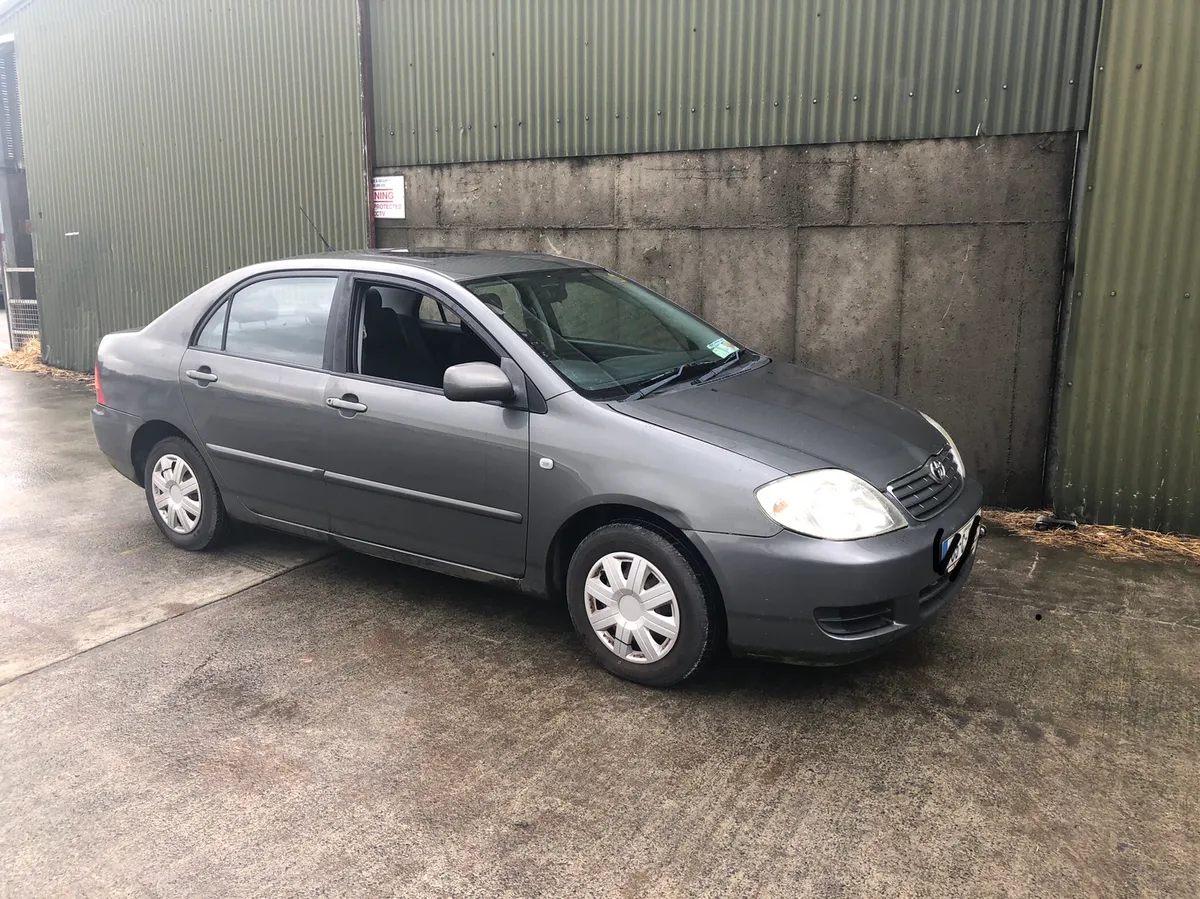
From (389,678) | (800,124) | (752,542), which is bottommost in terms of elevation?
(389,678)

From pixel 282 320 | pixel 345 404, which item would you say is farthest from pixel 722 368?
pixel 282 320

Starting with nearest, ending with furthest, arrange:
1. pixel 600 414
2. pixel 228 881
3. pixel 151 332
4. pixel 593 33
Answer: pixel 228 881
pixel 600 414
pixel 151 332
pixel 593 33

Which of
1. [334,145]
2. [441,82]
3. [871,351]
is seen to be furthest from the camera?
[334,145]

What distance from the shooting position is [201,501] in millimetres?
5230

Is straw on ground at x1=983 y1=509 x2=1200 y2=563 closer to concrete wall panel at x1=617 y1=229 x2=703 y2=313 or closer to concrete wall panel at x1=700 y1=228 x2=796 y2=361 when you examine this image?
concrete wall panel at x1=700 y1=228 x2=796 y2=361

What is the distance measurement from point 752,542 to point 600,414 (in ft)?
2.61

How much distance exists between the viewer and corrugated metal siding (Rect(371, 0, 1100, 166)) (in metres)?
5.76

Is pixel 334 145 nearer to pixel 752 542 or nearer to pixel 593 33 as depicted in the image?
pixel 593 33

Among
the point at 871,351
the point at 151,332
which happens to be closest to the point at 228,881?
the point at 151,332

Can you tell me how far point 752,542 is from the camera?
11.3 feet

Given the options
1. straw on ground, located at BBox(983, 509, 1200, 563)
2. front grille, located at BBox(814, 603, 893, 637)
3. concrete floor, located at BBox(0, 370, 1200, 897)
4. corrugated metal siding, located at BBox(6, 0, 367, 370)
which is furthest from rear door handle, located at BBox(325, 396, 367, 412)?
corrugated metal siding, located at BBox(6, 0, 367, 370)

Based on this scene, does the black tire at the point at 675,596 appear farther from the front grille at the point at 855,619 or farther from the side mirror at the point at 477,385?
the side mirror at the point at 477,385

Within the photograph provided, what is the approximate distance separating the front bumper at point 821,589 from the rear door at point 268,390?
208 centimetres

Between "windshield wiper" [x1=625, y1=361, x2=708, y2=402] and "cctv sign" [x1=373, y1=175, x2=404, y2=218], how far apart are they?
496 cm
